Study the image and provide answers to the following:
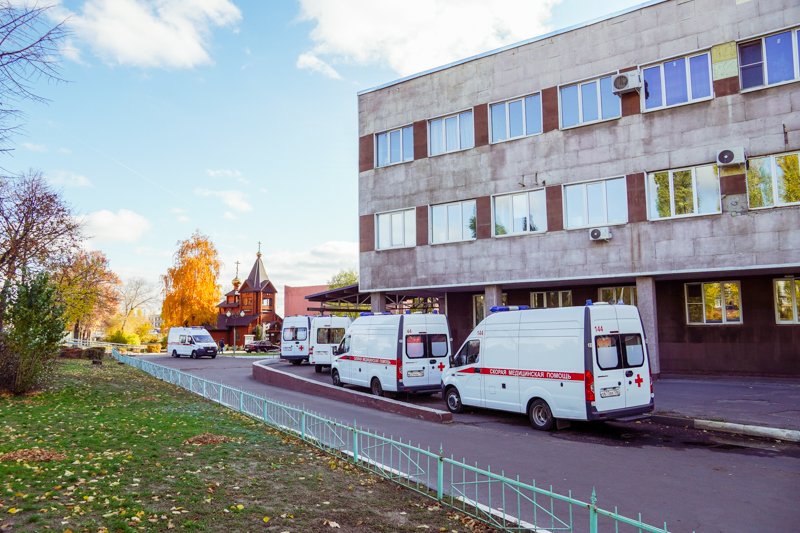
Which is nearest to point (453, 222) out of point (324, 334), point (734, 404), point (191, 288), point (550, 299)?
point (550, 299)

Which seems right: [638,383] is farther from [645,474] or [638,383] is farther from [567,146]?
[567,146]

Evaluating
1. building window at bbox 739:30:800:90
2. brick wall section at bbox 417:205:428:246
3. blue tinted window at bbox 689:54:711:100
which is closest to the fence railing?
brick wall section at bbox 417:205:428:246

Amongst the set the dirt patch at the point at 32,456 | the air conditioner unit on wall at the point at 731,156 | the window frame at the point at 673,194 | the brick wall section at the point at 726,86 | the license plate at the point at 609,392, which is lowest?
the dirt patch at the point at 32,456

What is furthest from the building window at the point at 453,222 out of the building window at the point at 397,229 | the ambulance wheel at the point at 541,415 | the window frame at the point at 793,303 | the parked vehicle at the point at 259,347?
the parked vehicle at the point at 259,347

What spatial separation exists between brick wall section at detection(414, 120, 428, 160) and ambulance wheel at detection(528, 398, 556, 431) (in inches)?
581

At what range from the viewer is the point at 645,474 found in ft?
28.0

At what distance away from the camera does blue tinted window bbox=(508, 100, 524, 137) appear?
73.7 ft

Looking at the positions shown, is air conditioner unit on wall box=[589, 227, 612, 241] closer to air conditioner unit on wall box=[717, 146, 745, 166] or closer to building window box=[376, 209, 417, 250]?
air conditioner unit on wall box=[717, 146, 745, 166]

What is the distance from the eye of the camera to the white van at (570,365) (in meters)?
11.6

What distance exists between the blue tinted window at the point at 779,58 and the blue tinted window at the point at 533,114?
291 inches

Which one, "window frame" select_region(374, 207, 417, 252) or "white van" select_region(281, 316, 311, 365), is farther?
"white van" select_region(281, 316, 311, 365)

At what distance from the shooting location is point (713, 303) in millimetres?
20734

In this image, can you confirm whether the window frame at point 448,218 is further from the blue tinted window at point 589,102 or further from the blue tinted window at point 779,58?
the blue tinted window at point 779,58

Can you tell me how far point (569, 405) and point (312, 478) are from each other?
618 cm
